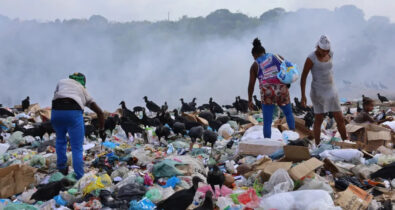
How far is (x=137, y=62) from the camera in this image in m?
28.4

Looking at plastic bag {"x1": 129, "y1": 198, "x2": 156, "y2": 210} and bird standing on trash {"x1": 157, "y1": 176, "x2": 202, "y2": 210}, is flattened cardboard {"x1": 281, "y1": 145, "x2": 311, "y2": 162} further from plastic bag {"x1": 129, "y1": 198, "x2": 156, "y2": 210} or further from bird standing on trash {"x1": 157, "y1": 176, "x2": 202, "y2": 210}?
plastic bag {"x1": 129, "y1": 198, "x2": 156, "y2": 210}

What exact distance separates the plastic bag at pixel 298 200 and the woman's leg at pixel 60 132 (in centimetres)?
243

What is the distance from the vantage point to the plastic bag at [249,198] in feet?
10.0

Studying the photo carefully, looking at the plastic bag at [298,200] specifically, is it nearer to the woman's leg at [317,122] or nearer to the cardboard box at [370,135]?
the woman's leg at [317,122]

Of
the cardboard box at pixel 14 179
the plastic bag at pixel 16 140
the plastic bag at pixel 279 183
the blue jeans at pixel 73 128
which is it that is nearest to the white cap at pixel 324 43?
the plastic bag at pixel 279 183

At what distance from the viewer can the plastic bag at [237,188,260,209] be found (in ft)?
10.0

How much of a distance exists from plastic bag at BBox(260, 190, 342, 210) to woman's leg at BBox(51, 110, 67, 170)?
2.43 meters

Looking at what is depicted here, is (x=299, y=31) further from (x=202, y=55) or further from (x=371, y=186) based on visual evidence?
(x=371, y=186)

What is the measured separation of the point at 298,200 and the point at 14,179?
10.3ft

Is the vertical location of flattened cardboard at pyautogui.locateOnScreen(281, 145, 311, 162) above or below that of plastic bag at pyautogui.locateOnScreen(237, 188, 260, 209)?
above

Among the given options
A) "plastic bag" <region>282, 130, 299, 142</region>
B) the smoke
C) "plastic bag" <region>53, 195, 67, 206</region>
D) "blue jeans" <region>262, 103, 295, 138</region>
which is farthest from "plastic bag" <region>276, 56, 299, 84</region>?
the smoke

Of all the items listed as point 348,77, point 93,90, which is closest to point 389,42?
point 348,77

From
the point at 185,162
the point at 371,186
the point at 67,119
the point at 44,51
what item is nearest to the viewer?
the point at 371,186

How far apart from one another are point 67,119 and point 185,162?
4.84ft
